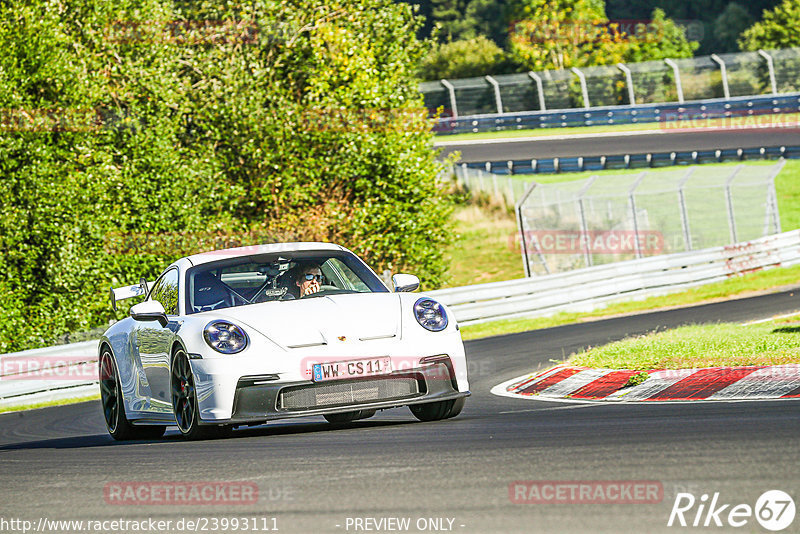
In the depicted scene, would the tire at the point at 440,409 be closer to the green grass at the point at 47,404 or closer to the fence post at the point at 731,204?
the green grass at the point at 47,404

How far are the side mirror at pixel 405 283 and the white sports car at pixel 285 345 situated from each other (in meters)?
0.01

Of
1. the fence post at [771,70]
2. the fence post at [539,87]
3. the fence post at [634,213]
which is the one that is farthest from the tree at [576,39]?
the fence post at [634,213]

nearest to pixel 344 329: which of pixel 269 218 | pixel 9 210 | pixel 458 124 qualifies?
pixel 9 210

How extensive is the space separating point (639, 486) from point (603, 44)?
70.3 metres

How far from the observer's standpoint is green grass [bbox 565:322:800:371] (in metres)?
10.0

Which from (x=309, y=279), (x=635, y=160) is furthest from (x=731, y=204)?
(x=309, y=279)

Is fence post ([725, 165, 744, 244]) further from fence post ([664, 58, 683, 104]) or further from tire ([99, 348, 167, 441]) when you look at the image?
fence post ([664, 58, 683, 104])

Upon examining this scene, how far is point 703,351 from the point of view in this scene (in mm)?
11062

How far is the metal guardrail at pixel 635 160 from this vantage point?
40594 mm

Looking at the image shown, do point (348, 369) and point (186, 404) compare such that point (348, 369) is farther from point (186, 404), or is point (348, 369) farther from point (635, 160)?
point (635, 160)

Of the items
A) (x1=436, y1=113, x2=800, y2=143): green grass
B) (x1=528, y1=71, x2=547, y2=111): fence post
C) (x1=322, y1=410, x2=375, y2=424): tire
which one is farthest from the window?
(x1=528, y1=71, x2=547, y2=111): fence post

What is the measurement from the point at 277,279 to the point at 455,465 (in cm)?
349

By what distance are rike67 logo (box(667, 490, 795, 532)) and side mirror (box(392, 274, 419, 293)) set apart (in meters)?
4.34

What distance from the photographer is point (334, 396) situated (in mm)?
7605
